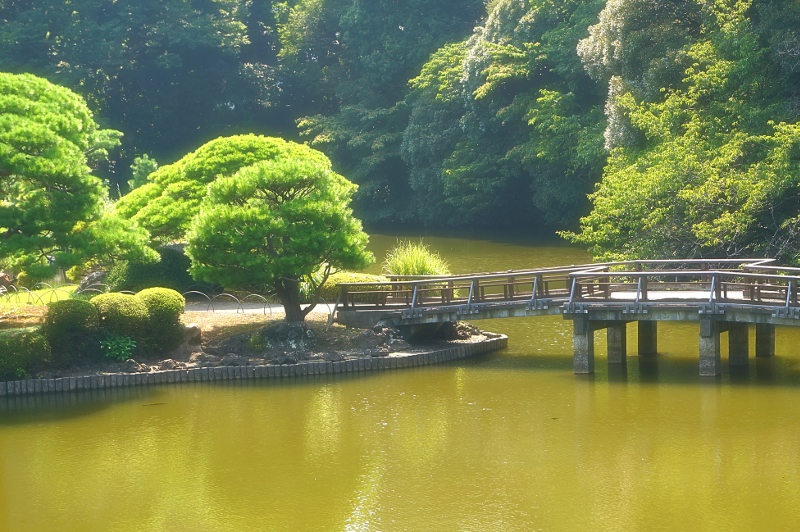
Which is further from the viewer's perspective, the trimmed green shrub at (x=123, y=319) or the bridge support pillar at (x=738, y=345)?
the trimmed green shrub at (x=123, y=319)

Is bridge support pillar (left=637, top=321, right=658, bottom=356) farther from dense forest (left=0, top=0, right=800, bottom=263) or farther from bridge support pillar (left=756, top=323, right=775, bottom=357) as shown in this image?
dense forest (left=0, top=0, right=800, bottom=263)

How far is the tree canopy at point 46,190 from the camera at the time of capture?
25359 millimetres

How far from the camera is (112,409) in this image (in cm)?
2356

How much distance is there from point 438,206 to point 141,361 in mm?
36424

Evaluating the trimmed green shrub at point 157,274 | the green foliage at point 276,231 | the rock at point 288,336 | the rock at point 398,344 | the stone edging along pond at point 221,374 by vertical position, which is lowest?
the stone edging along pond at point 221,374

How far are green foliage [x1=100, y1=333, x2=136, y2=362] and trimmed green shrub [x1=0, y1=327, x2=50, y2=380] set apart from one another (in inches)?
49.6

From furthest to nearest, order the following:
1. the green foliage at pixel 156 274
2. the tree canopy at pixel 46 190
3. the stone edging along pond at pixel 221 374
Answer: the green foliage at pixel 156 274
the tree canopy at pixel 46 190
the stone edging along pond at pixel 221 374

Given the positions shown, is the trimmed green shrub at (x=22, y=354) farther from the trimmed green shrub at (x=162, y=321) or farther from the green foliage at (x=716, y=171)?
the green foliage at (x=716, y=171)

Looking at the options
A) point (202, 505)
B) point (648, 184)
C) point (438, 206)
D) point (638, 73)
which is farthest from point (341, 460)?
point (438, 206)

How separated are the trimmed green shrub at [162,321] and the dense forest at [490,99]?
13286 mm

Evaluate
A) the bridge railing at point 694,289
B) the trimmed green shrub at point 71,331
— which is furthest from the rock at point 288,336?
the bridge railing at point 694,289

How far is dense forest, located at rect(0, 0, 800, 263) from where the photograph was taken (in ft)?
109

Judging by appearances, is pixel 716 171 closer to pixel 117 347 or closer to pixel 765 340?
pixel 765 340

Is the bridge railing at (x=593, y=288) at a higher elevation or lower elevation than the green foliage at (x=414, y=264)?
lower
